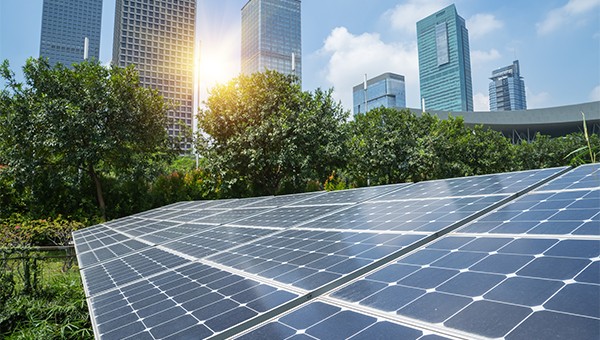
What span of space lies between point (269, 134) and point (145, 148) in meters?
8.31

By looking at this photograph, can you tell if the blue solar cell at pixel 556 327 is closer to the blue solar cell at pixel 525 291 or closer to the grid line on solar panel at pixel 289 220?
the blue solar cell at pixel 525 291

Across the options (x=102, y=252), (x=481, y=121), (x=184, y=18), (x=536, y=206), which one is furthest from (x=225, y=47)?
(x=184, y=18)

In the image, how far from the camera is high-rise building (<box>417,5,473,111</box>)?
17925cm

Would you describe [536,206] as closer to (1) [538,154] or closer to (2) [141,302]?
(2) [141,302]

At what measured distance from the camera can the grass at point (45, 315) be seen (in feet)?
20.7

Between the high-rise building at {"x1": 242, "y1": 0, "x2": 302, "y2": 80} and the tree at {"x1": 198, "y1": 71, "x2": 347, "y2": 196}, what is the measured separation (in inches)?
2122

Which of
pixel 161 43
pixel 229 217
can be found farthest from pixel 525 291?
pixel 161 43

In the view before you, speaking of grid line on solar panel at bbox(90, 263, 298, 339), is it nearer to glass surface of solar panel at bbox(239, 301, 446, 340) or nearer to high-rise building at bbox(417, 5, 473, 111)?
glass surface of solar panel at bbox(239, 301, 446, 340)

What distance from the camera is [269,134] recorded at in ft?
69.6

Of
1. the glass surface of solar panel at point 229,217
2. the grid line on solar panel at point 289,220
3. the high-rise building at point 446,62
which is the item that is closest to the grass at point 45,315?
the glass surface of solar panel at point 229,217

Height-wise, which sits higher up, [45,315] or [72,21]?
[72,21]

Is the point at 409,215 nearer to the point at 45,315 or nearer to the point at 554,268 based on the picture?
the point at 554,268

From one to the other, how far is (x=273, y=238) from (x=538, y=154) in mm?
52221

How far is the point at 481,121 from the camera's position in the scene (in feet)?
237
